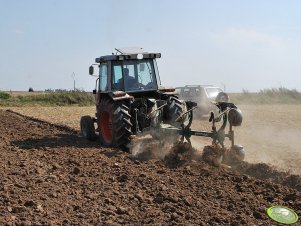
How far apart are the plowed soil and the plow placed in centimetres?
90

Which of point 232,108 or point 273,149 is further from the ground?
point 232,108

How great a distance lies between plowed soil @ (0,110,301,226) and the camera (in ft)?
16.9

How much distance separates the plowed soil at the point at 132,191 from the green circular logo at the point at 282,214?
8 centimetres

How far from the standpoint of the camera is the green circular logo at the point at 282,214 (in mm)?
5040

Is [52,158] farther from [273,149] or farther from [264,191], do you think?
[273,149]

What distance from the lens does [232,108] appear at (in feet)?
29.1

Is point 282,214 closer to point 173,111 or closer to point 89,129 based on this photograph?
point 173,111

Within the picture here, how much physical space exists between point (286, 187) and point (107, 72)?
5.50m

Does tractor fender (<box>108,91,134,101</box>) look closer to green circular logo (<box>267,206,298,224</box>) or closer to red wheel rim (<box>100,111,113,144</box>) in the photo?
red wheel rim (<box>100,111,113,144</box>)

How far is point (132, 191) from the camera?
627 centimetres

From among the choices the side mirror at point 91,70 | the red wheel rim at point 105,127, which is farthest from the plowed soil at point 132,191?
the side mirror at point 91,70

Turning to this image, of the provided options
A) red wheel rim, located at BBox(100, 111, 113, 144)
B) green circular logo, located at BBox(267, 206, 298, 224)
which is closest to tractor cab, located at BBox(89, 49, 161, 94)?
red wheel rim, located at BBox(100, 111, 113, 144)

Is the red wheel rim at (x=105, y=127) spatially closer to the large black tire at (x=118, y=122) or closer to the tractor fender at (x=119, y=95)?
the large black tire at (x=118, y=122)

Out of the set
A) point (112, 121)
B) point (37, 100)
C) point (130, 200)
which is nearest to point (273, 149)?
point (112, 121)
